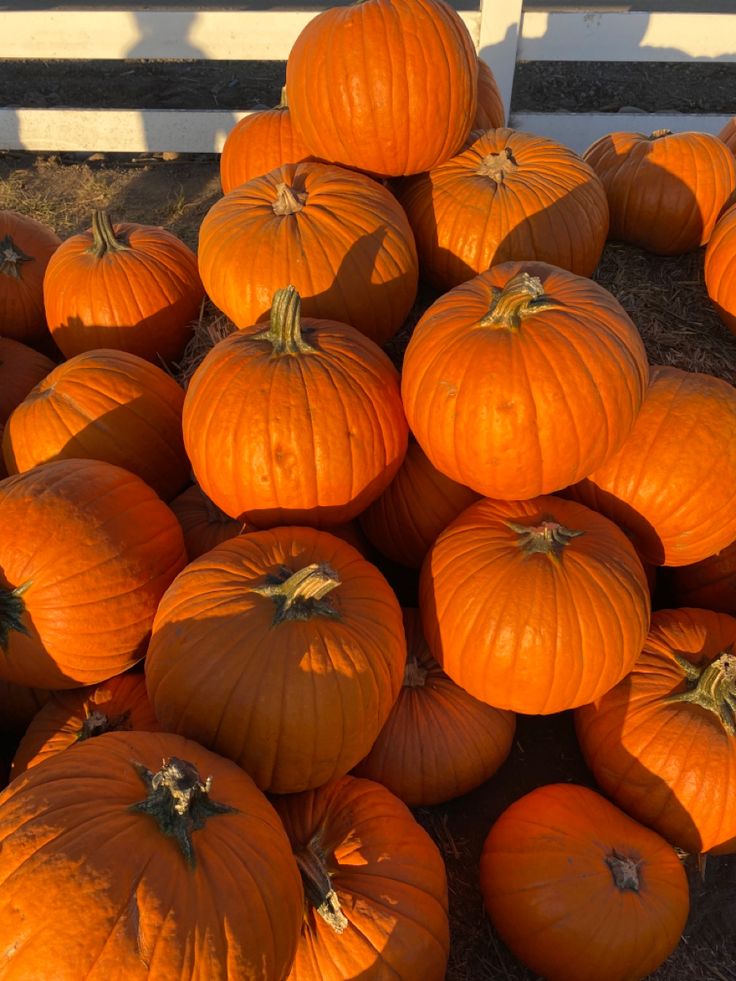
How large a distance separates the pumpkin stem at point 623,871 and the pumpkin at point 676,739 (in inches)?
8.8

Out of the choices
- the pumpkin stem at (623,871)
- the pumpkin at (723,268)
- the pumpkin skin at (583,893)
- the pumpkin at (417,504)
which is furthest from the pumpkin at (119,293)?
the pumpkin stem at (623,871)

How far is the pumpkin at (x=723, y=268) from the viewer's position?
119 inches

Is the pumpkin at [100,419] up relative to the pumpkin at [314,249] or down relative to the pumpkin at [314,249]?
down

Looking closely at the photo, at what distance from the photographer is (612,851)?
84.3 inches

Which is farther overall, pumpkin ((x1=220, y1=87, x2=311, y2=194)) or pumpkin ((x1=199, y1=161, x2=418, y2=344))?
pumpkin ((x1=220, y1=87, x2=311, y2=194))

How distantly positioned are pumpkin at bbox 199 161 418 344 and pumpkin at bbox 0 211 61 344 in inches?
50.0

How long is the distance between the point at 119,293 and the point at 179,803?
6.98ft

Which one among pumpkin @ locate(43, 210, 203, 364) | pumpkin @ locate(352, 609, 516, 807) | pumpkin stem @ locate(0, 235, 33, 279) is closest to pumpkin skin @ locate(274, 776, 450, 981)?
pumpkin @ locate(352, 609, 516, 807)

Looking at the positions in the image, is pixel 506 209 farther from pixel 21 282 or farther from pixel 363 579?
pixel 21 282

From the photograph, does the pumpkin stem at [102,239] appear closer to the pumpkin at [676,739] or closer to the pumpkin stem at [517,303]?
the pumpkin stem at [517,303]

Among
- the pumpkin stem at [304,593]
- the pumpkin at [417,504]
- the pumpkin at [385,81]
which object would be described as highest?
the pumpkin at [385,81]

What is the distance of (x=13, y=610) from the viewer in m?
2.09

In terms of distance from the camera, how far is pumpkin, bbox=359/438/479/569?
264 centimetres

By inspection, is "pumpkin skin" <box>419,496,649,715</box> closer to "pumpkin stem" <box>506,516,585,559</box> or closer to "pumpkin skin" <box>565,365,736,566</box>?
"pumpkin stem" <box>506,516,585,559</box>
